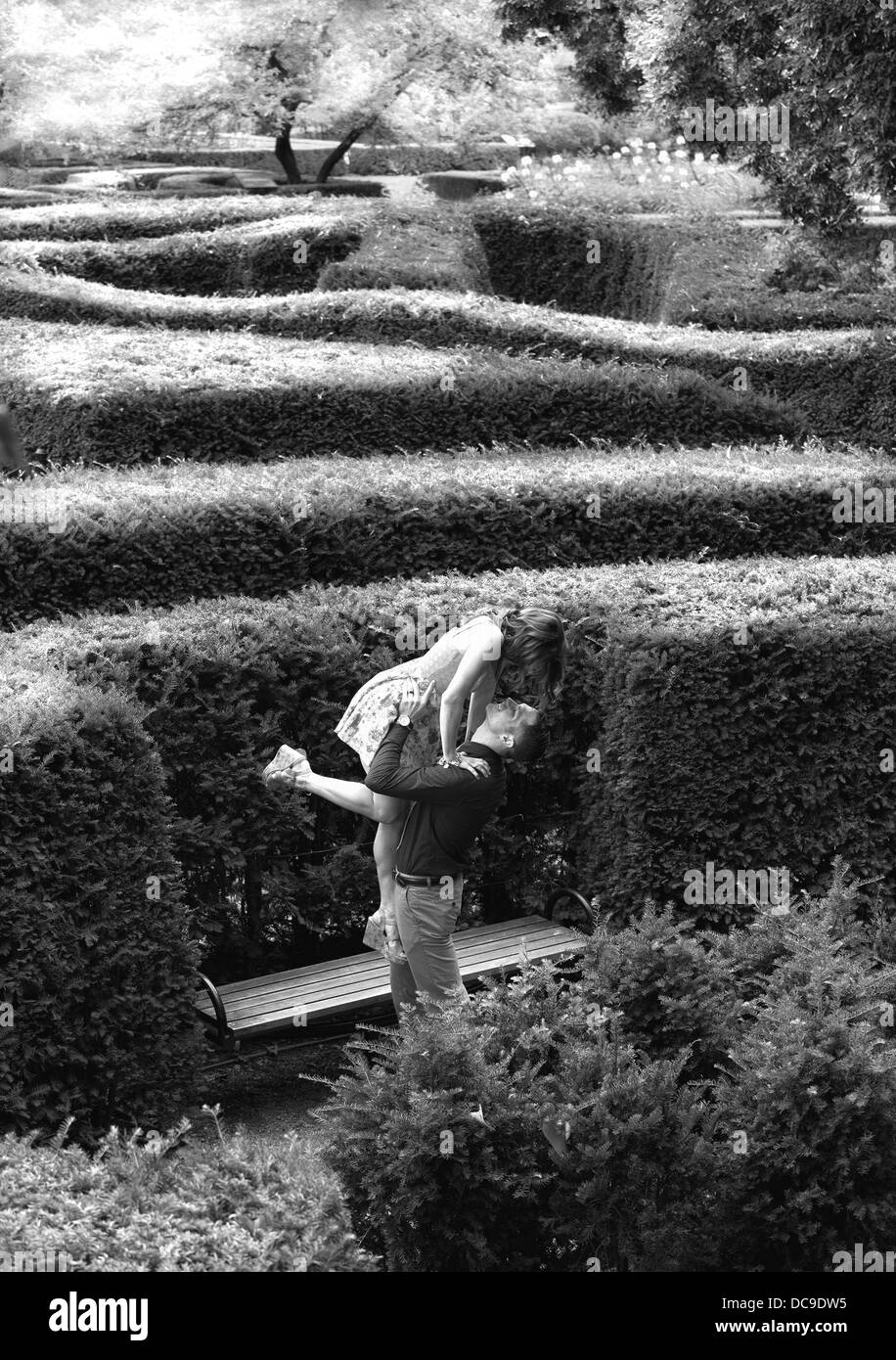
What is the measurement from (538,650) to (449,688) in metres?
0.32

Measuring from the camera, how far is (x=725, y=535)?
7852 mm

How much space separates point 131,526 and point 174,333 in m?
5.08

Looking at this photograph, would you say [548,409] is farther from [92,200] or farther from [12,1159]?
[92,200]

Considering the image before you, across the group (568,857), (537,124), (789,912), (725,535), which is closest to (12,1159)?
(789,912)

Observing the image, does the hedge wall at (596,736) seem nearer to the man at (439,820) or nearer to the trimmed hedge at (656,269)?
A: the man at (439,820)

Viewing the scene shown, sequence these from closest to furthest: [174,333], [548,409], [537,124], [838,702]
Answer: [838,702]
[548,409]
[174,333]
[537,124]

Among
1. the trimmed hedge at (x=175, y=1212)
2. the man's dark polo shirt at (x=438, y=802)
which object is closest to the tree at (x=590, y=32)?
the man's dark polo shirt at (x=438, y=802)

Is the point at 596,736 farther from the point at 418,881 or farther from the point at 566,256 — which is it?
the point at 566,256

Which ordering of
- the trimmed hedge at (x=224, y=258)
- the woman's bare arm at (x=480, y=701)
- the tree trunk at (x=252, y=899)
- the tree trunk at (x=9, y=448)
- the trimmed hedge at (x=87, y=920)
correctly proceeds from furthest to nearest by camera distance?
the trimmed hedge at (x=224, y=258)
the tree trunk at (x=9, y=448)
the tree trunk at (x=252, y=899)
the woman's bare arm at (x=480, y=701)
the trimmed hedge at (x=87, y=920)

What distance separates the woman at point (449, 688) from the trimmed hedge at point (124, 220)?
53.8ft

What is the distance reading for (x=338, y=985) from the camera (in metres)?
5.14

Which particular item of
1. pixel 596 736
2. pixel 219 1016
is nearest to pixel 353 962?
pixel 219 1016

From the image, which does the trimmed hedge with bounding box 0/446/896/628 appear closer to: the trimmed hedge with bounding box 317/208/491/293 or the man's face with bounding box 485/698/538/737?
the man's face with bounding box 485/698/538/737

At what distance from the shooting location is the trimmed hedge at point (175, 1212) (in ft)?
9.18
